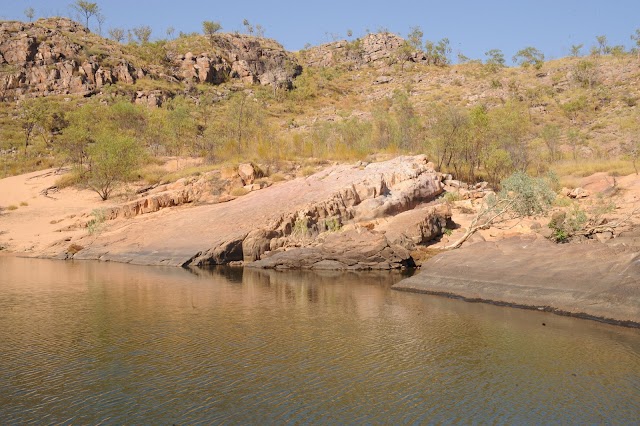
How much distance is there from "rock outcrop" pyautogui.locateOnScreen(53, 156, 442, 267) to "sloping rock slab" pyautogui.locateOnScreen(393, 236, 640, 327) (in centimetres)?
442

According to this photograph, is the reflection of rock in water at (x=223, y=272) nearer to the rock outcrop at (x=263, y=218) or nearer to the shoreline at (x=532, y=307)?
the rock outcrop at (x=263, y=218)

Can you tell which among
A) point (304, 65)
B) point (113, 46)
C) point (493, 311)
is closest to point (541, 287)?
point (493, 311)

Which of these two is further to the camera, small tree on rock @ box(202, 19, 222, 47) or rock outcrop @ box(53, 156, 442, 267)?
small tree on rock @ box(202, 19, 222, 47)

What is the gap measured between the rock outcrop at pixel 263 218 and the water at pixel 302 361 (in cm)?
758

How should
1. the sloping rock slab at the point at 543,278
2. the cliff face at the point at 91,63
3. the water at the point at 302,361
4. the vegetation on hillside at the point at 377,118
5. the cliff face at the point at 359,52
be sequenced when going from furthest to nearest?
1. the cliff face at the point at 359,52
2. the cliff face at the point at 91,63
3. the vegetation on hillside at the point at 377,118
4. the sloping rock slab at the point at 543,278
5. the water at the point at 302,361

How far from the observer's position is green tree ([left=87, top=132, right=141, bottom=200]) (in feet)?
108

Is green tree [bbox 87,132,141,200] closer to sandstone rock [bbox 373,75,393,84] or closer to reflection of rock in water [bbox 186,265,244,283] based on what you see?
reflection of rock in water [bbox 186,265,244,283]

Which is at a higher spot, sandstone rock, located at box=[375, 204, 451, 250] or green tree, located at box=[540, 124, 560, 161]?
green tree, located at box=[540, 124, 560, 161]

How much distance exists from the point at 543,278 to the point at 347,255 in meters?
7.97

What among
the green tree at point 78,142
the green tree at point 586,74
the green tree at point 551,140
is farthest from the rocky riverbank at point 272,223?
the green tree at point 586,74

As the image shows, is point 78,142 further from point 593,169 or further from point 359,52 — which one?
point 359,52

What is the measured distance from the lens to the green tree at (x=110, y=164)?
32844 mm

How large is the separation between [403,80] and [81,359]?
80.7m

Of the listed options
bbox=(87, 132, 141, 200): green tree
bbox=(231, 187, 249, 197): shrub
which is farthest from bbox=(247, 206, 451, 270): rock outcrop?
bbox=(87, 132, 141, 200): green tree
